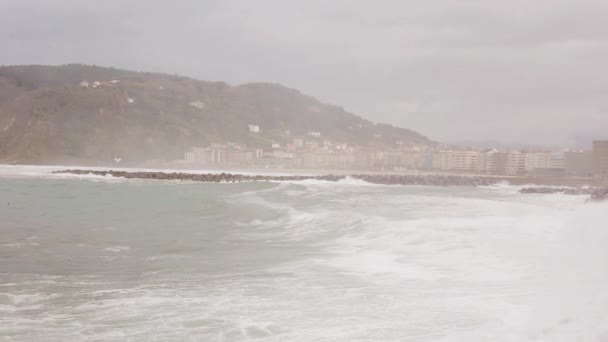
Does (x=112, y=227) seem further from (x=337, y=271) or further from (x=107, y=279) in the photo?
(x=337, y=271)

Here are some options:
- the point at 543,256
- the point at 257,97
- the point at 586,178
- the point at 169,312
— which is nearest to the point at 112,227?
the point at 169,312

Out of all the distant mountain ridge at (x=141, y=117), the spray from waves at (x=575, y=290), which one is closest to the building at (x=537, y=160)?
the spray from waves at (x=575, y=290)

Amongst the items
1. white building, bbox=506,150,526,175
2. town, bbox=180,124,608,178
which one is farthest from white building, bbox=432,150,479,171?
white building, bbox=506,150,526,175

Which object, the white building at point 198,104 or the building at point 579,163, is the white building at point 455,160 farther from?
the white building at point 198,104

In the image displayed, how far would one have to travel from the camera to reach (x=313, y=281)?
6504 millimetres

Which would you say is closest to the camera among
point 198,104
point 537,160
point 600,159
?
point 600,159

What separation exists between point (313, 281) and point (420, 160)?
207ft

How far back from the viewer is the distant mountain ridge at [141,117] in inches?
3578

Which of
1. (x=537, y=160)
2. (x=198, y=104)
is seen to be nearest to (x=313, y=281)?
(x=537, y=160)

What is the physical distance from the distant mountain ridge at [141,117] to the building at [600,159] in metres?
70.5

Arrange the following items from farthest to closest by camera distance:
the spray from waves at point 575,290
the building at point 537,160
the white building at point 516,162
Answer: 1. the white building at point 516,162
2. the building at point 537,160
3. the spray from waves at point 575,290

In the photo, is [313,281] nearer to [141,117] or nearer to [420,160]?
[420,160]

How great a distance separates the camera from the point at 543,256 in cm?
731

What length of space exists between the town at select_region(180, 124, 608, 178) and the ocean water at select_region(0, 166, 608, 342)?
2284 cm
